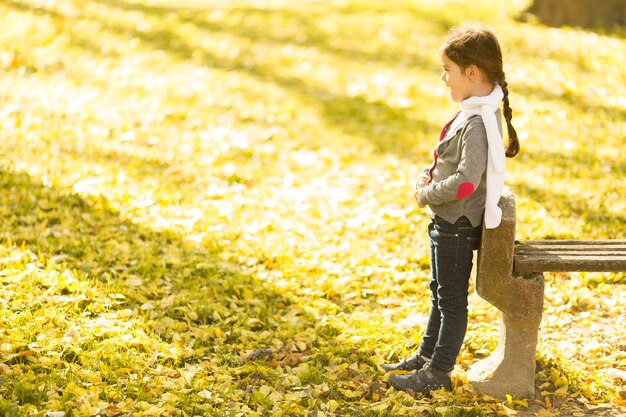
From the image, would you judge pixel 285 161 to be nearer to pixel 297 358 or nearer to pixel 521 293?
pixel 297 358

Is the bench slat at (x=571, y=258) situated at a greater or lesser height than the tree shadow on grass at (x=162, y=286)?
greater

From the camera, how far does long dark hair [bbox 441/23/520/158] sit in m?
3.37

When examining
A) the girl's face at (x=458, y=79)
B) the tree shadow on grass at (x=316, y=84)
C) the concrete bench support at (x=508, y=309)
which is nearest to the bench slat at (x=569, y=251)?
the concrete bench support at (x=508, y=309)

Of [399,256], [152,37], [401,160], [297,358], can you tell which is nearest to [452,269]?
[297,358]

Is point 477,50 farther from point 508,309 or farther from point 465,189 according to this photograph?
point 508,309

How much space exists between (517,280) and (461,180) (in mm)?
664

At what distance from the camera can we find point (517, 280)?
365 cm

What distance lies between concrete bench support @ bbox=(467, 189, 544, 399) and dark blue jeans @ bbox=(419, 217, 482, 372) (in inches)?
3.2

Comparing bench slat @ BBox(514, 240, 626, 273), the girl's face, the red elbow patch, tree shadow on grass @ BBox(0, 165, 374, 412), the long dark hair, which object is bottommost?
tree shadow on grass @ BBox(0, 165, 374, 412)

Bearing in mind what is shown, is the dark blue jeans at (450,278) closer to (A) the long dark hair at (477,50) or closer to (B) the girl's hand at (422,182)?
(B) the girl's hand at (422,182)

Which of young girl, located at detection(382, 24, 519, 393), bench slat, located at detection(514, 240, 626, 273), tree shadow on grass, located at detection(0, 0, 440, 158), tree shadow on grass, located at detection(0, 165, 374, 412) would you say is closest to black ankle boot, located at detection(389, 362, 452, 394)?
young girl, located at detection(382, 24, 519, 393)

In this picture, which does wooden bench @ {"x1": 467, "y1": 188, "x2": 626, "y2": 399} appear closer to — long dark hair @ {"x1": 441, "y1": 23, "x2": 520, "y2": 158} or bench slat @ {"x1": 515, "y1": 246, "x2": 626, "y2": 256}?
bench slat @ {"x1": 515, "y1": 246, "x2": 626, "y2": 256}

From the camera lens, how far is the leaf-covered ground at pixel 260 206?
12.7 ft

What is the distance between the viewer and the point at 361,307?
4.77 meters
